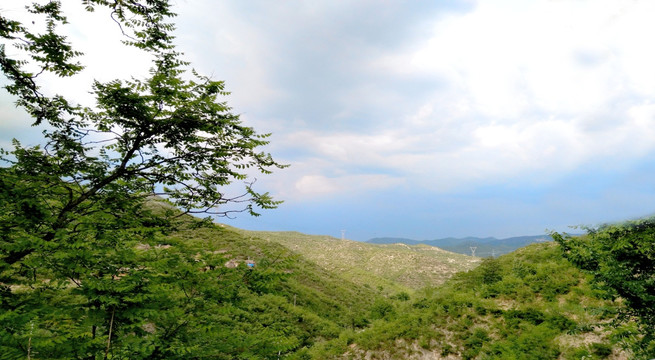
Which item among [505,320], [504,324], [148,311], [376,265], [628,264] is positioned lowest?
[376,265]

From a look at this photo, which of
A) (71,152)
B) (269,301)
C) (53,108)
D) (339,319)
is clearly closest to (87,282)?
(71,152)

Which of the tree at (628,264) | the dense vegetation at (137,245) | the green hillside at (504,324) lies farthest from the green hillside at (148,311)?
the green hillside at (504,324)

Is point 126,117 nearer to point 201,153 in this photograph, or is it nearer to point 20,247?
point 201,153

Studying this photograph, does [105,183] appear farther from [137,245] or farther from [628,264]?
[628,264]

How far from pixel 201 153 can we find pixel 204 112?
1146mm

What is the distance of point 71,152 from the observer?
6.57 meters

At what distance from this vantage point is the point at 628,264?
6.84 meters

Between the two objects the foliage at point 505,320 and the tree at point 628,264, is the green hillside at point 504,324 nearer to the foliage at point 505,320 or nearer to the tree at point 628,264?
the foliage at point 505,320

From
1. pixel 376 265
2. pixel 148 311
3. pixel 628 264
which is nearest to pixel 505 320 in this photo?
pixel 628 264

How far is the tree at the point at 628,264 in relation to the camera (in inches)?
248

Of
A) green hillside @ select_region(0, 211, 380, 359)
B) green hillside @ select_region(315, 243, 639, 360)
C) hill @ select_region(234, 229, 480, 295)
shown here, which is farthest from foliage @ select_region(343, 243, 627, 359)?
hill @ select_region(234, 229, 480, 295)

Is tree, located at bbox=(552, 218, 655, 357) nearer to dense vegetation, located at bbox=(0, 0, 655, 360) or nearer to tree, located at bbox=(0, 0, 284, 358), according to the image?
dense vegetation, located at bbox=(0, 0, 655, 360)

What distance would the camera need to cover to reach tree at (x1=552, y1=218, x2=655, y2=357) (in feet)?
20.7

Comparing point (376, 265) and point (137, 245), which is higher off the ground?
point (137, 245)
